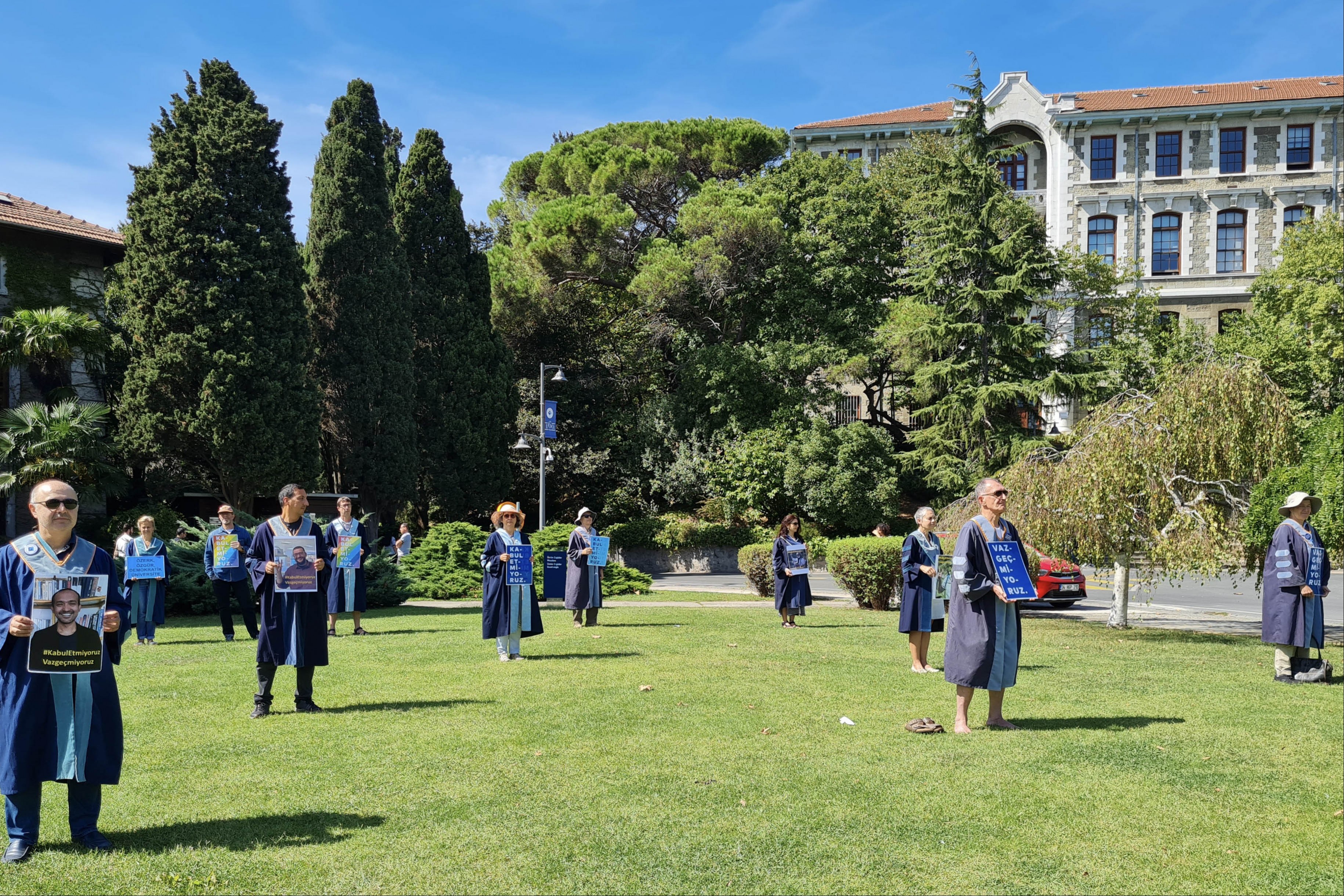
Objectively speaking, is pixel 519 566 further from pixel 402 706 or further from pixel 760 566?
pixel 760 566

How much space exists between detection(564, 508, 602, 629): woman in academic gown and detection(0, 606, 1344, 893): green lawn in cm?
522

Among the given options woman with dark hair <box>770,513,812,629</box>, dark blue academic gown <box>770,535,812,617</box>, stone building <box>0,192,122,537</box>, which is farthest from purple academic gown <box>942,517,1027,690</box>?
stone building <box>0,192,122,537</box>

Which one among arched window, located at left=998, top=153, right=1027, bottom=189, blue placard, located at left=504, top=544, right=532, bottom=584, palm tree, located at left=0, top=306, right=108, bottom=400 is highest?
arched window, located at left=998, top=153, right=1027, bottom=189

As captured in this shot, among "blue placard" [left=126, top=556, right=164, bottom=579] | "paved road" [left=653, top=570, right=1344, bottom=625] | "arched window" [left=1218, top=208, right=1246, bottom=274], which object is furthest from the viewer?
"arched window" [left=1218, top=208, right=1246, bottom=274]

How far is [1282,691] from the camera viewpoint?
11039mm

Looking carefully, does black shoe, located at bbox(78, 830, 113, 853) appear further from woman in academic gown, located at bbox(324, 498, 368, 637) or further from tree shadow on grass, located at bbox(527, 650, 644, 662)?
woman in academic gown, located at bbox(324, 498, 368, 637)

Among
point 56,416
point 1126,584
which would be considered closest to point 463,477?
point 56,416

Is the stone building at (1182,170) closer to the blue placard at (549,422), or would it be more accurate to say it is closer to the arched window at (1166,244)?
the arched window at (1166,244)

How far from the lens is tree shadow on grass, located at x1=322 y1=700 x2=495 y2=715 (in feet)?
31.8

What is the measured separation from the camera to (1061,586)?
24.5 meters

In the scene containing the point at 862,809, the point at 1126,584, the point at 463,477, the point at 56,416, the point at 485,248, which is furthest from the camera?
the point at 485,248

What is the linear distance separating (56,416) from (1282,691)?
74.4ft

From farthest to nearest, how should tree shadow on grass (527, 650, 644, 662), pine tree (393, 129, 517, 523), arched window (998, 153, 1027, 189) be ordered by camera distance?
arched window (998, 153, 1027, 189) → pine tree (393, 129, 517, 523) → tree shadow on grass (527, 650, 644, 662)

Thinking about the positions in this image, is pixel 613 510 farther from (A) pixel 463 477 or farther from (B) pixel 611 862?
(B) pixel 611 862
